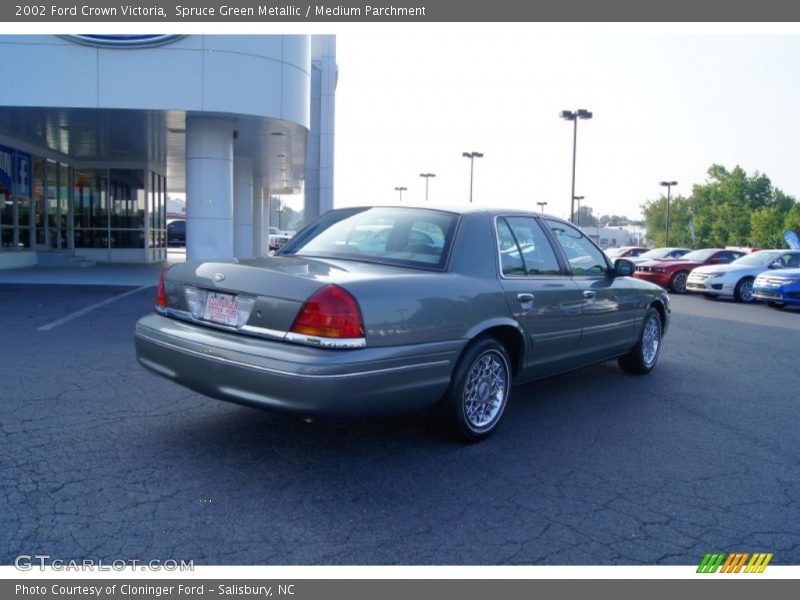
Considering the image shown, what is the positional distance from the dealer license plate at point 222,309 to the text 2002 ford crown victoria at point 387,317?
0.01 m

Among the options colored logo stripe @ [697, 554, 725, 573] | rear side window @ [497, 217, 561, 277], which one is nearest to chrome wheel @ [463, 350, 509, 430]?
rear side window @ [497, 217, 561, 277]

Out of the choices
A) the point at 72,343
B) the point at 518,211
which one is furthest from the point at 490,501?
the point at 72,343

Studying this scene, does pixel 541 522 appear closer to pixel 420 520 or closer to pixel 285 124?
pixel 420 520

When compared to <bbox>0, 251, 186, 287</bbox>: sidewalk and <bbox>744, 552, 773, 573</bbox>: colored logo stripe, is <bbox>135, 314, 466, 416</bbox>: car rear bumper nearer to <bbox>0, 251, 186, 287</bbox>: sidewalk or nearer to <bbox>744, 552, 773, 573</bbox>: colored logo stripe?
<bbox>744, 552, 773, 573</bbox>: colored logo stripe

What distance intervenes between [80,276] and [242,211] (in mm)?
9809

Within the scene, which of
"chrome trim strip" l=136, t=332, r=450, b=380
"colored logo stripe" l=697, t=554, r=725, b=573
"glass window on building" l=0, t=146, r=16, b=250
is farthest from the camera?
"glass window on building" l=0, t=146, r=16, b=250

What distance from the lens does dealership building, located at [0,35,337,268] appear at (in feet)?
45.5

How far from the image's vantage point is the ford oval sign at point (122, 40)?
1370 centimetres

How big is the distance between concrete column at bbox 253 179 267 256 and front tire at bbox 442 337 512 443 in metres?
28.1

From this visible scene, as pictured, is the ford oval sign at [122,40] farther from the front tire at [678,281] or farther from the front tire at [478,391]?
the front tire at [678,281]

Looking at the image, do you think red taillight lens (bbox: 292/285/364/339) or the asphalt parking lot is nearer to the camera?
the asphalt parking lot

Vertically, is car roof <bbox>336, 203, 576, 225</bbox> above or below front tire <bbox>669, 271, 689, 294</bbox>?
above

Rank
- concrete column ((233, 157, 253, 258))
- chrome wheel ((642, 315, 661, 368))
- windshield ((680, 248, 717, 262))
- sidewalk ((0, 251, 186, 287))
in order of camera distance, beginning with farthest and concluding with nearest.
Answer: concrete column ((233, 157, 253, 258)) < windshield ((680, 248, 717, 262)) < sidewalk ((0, 251, 186, 287)) < chrome wheel ((642, 315, 661, 368))

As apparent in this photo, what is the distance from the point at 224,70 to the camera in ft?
47.3
